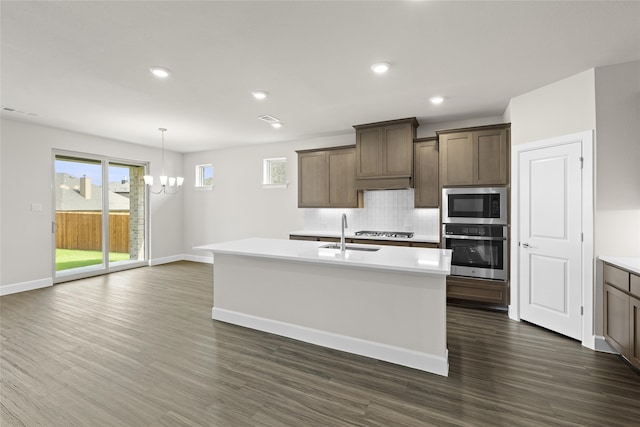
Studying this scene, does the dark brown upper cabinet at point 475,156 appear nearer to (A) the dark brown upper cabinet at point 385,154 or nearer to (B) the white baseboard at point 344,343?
(A) the dark brown upper cabinet at point 385,154

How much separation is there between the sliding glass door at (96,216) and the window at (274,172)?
290 cm

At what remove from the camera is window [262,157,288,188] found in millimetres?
6309

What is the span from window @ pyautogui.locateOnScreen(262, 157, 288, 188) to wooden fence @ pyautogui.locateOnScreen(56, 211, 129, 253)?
127 inches

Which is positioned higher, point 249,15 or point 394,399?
point 249,15

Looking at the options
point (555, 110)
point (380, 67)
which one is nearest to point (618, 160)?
point (555, 110)

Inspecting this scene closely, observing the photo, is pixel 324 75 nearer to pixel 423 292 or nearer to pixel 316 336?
pixel 423 292

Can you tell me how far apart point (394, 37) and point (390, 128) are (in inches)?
91.4

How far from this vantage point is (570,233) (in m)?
3.05

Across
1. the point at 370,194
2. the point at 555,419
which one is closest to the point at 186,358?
the point at 555,419

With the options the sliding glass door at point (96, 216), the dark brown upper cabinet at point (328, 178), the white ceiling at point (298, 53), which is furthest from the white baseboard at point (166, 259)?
the dark brown upper cabinet at point (328, 178)

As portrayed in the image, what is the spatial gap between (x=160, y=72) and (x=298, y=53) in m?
1.44

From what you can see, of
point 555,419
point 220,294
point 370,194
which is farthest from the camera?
point 370,194

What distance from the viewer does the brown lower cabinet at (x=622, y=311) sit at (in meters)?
2.34

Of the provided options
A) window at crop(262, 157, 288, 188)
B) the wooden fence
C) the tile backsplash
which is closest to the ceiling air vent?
window at crop(262, 157, 288, 188)
